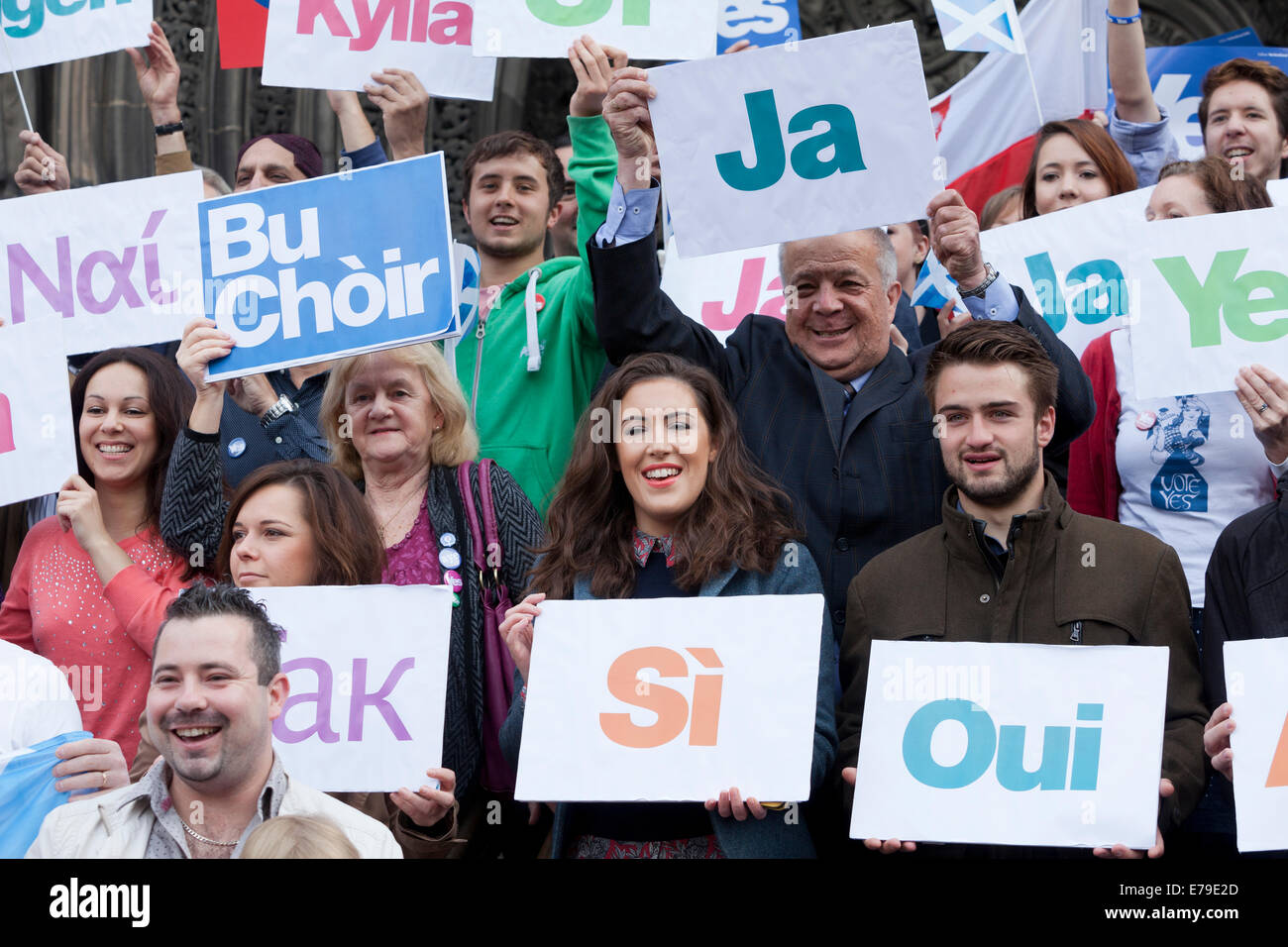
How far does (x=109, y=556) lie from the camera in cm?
457

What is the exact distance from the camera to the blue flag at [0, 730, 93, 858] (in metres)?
3.99

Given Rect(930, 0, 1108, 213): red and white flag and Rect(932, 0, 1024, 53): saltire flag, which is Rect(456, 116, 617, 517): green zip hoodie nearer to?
Rect(932, 0, 1024, 53): saltire flag

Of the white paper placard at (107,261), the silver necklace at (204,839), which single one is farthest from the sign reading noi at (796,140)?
the silver necklace at (204,839)

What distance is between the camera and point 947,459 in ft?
13.7

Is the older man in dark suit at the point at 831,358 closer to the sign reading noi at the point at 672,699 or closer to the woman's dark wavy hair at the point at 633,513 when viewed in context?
the woman's dark wavy hair at the point at 633,513

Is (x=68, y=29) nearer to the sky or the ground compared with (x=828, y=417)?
nearer to the sky

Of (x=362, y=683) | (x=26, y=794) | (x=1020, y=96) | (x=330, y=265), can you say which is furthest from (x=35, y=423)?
(x=1020, y=96)

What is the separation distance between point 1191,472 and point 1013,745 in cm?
116

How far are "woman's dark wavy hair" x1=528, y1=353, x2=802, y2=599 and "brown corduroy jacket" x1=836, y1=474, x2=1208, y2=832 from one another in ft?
0.97

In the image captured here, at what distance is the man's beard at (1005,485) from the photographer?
4102 mm

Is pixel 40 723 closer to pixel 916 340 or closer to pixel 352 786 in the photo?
pixel 352 786

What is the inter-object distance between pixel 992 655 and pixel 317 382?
232cm

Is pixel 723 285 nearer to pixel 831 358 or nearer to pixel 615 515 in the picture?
pixel 831 358
